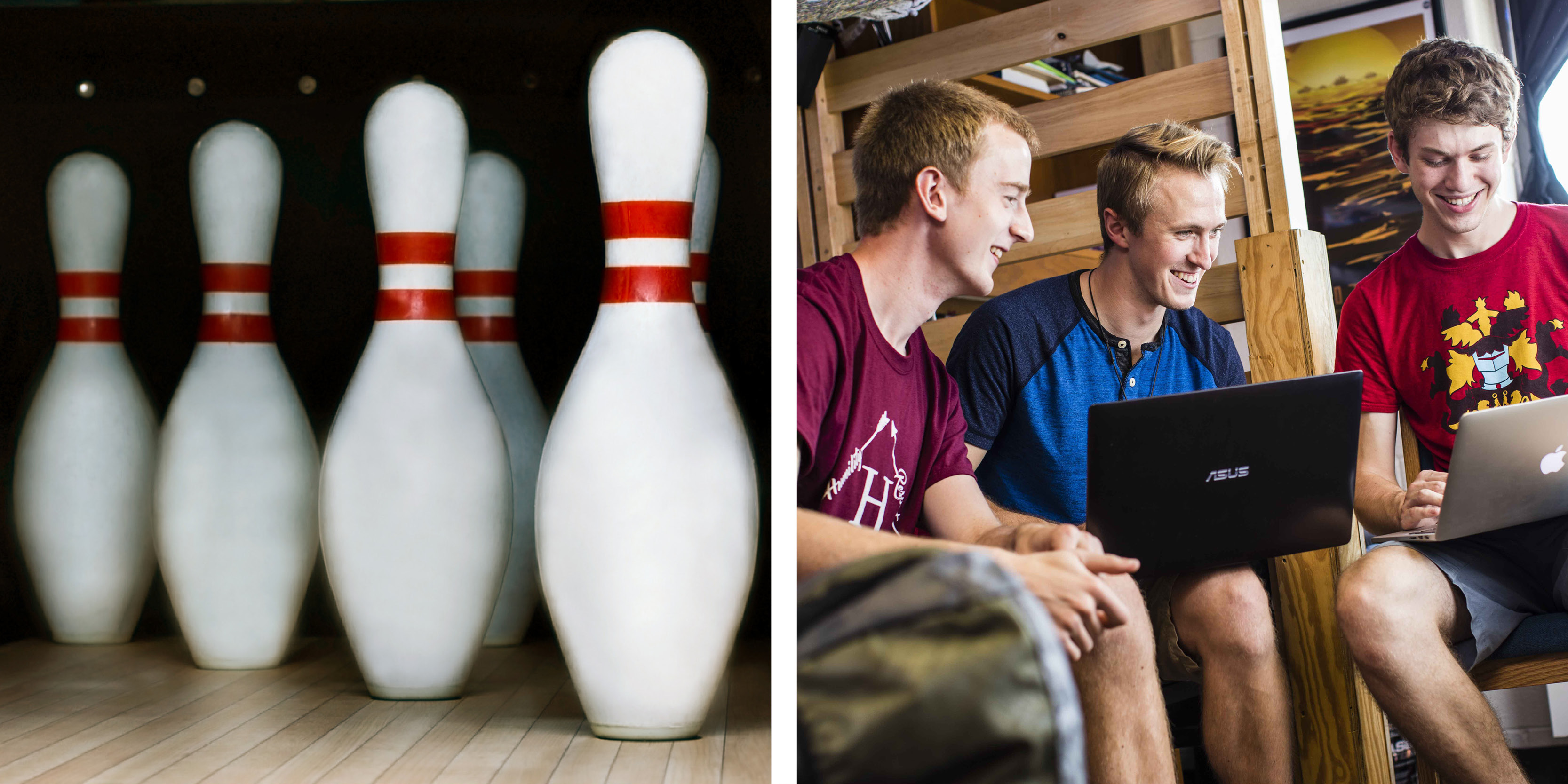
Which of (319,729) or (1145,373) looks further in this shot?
(1145,373)

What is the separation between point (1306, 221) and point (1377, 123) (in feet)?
0.59

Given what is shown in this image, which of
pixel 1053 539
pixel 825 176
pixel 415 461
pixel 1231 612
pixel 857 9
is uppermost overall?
pixel 857 9

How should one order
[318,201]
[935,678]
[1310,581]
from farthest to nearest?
1. [318,201]
2. [1310,581]
3. [935,678]

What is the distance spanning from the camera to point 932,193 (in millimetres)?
1509

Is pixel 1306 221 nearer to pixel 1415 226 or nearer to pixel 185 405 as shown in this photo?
pixel 1415 226

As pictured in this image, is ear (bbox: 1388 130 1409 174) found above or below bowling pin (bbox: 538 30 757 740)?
above

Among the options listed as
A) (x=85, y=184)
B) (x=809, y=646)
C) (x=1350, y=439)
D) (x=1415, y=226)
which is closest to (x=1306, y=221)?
(x=1415, y=226)

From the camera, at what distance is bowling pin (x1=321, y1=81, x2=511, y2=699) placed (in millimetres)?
1270

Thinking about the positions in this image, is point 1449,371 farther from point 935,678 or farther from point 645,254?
point 935,678

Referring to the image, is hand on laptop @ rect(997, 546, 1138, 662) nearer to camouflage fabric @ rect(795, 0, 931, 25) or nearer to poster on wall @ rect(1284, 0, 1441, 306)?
poster on wall @ rect(1284, 0, 1441, 306)

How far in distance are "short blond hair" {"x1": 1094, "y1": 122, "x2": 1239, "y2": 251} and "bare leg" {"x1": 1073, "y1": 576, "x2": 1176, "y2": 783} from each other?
536 mm

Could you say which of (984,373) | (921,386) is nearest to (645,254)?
(921,386)

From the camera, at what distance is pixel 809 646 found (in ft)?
1.98

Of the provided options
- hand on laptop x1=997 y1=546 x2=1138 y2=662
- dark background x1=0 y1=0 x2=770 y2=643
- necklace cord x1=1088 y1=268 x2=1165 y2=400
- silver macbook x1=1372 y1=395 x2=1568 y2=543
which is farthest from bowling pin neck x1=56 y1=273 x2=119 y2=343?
silver macbook x1=1372 y1=395 x2=1568 y2=543
